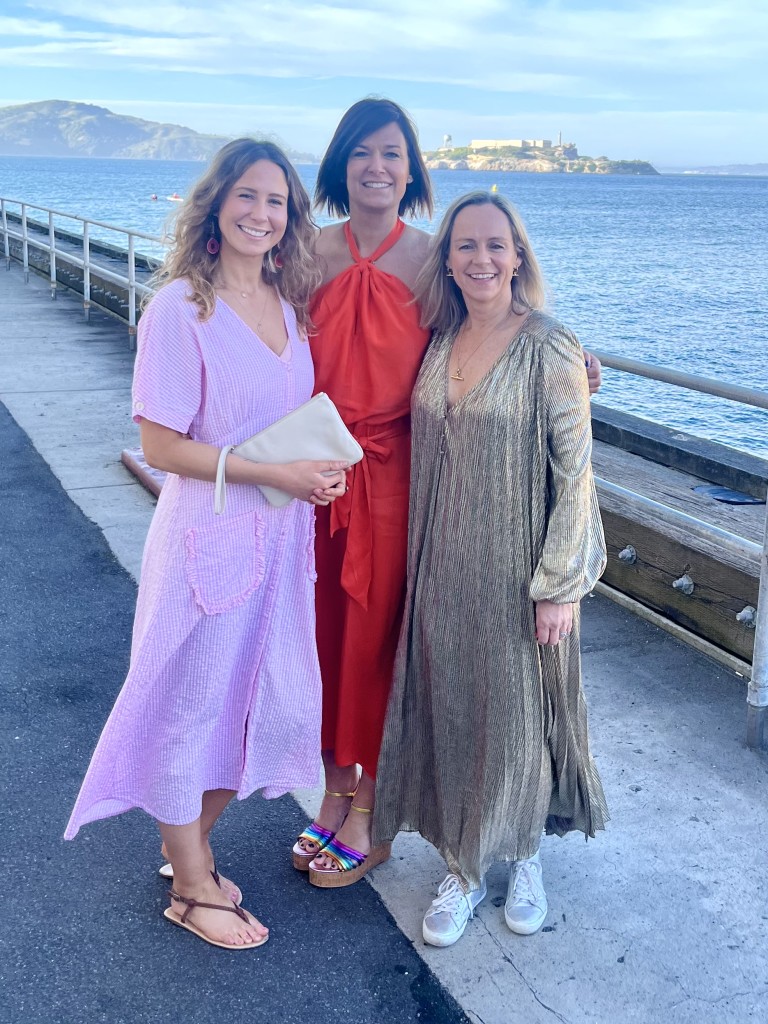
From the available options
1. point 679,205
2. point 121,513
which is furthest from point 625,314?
point 679,205

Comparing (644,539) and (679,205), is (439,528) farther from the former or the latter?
(679,205)

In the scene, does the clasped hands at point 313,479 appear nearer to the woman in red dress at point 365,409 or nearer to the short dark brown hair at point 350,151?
the woman in red dress at point 365,409

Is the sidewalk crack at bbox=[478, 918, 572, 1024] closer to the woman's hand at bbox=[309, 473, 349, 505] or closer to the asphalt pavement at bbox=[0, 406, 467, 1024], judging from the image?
the asphalt pavement at bbox=[0, 406, 467, 1024]

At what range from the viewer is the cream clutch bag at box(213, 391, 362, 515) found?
2139 millimetres

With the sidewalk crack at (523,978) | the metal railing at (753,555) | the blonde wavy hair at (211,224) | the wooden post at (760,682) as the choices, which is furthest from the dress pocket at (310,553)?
the wooden post at (760,682)

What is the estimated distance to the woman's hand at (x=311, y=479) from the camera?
7.04ft

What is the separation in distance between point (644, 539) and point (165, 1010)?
7.55 ft

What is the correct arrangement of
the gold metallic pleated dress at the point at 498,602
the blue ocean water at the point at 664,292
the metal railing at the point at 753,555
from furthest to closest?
the blue ocean water at the point at 664,292 < the metal railing at the point at 753,555 < the gold metallic pleated dress at the point at 498,602

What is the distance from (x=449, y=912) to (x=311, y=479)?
994 mm

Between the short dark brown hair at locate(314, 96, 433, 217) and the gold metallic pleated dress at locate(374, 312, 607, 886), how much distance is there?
1.47ft

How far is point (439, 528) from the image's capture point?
2359 millimetres

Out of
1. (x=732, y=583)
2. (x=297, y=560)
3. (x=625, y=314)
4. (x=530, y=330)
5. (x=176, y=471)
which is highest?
(x=530, y=330)

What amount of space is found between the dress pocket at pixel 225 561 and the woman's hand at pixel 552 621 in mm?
593

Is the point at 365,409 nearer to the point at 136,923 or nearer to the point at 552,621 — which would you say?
the point at 552,621
